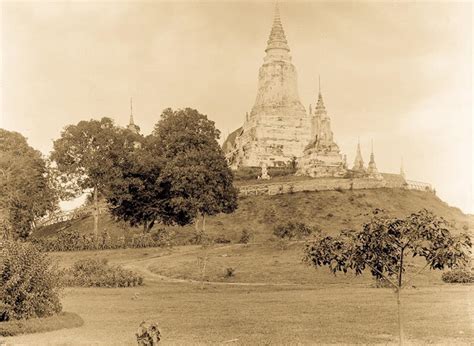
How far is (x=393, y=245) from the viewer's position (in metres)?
14.1

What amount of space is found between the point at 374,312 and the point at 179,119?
3122cm

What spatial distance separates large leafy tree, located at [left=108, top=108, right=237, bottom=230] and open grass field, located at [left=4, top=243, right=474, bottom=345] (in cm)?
997

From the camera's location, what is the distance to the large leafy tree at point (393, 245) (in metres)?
13.5

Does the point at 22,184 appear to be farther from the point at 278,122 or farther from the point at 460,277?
the point at 278,122

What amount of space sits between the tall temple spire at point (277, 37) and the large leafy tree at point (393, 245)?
276 ft

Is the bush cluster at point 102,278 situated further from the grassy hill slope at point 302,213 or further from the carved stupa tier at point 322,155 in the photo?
the carved stupa tier at point 322,155

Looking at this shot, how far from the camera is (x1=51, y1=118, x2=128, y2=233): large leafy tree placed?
48.1m

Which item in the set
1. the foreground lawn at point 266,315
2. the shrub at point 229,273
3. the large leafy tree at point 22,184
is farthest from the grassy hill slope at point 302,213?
the foreground lawn at point 266,315

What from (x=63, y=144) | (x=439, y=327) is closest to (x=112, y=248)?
(x=63, y=144)

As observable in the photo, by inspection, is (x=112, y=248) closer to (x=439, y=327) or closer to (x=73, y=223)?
(x=73, y=223)

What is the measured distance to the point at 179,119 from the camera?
161 ft

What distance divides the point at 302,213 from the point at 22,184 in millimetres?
24627

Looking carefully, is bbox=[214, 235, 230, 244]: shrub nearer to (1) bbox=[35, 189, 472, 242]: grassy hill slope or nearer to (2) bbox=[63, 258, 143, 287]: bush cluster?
(1) bbox=[35, 189, 472, 242]: grassy hill slope

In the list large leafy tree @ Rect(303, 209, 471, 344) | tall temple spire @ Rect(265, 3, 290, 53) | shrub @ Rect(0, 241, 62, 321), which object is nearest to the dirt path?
shrub @ Rect(0, 241, 62, 321)
